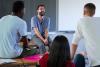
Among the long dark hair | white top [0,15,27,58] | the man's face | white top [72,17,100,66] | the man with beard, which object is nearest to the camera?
the long dark hair

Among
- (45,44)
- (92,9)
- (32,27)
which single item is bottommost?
(45,44)

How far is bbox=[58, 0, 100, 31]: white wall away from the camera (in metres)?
5.78

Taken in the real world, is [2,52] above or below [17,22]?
below

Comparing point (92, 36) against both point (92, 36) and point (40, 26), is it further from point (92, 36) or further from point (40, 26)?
point (40, 26)

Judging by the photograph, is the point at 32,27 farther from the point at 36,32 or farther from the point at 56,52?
the point at 56,52

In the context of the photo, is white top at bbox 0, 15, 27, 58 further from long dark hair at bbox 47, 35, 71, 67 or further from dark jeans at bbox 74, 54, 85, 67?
long dark hair at bbox 47, 35, 71, 67

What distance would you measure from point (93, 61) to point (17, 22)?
1.22 metres

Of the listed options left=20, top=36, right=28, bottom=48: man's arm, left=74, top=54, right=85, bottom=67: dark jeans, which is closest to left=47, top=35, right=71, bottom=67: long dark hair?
left=74, top=54, right=85, bottom=67: dark jeans

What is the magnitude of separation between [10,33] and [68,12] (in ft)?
8.58

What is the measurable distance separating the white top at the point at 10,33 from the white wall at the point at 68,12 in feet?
7.88

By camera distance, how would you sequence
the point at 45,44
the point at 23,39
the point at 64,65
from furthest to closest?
the point at 45,44 < the point at 23,39 < the point at 64,65

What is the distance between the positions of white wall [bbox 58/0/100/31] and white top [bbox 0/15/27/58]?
7.88ft

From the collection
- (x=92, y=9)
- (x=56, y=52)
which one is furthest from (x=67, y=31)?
(x=56, y=52)

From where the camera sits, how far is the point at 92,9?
2979 millimetres
